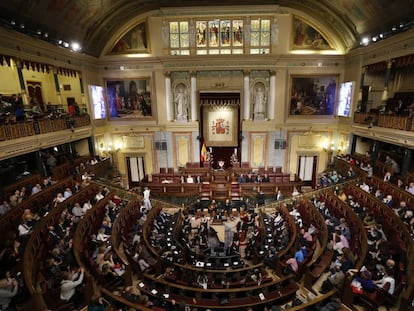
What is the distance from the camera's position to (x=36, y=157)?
1115cm

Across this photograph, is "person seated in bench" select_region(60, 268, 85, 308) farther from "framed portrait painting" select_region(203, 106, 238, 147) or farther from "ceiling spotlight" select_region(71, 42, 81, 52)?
"framed portrait painting" select_region(203, 106, 238, 147)

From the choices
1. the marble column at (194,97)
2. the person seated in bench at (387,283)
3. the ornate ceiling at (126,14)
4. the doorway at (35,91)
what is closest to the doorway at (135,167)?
the marble column at (194,97)

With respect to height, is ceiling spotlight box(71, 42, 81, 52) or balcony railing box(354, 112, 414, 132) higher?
ceiling spotlight box(71, 42, 81, 52)

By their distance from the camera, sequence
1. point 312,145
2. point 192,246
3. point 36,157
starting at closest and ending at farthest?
point 192,246, point 36,157, point 312,145

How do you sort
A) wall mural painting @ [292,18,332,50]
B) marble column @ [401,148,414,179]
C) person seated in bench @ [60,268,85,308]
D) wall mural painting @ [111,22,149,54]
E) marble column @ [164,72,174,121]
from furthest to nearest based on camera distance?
1. marble column @ [164,72,174,121]
2. wall mural painting @ [111,22,149,54]
3. wall mural painting @ [292,18,332,50]
4. marble column @ [401,148,414,179]
5. person seated in bench @ [60,268,85,308]

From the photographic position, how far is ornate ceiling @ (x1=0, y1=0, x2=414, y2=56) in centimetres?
1014

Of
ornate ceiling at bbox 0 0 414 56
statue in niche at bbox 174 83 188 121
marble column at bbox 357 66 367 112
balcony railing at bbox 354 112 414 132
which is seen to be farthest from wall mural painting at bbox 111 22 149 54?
balcony railing at bbox 354 112 414 132

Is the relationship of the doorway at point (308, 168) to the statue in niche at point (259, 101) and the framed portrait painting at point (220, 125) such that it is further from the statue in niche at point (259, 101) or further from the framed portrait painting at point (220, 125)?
the framed portrait painting at point (220, 125)

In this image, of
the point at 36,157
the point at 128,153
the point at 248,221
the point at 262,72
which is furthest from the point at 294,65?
the point at 36,157

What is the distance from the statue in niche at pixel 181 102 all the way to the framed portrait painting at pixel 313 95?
6945mm

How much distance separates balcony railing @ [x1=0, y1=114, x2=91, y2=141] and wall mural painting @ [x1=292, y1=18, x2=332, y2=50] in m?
13.8

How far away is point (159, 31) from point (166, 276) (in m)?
14.0

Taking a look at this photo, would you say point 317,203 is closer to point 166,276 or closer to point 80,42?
point 166,276

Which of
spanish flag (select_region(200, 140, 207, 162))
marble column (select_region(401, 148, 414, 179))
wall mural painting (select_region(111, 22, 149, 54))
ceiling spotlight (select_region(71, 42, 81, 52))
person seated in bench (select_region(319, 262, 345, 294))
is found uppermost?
wall mural painting (select_region(111, 22, 149, 54))
